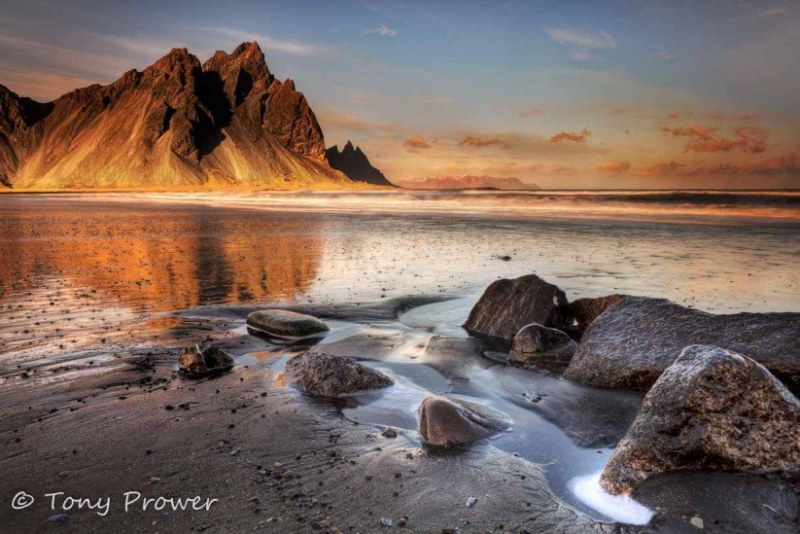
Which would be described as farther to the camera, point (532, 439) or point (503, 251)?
point (503, 251)

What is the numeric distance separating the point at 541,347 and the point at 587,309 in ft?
6.96

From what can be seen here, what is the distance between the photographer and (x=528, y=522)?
14.6 ft

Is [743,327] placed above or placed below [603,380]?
above

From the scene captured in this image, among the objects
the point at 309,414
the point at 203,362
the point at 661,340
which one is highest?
the point at 661,340

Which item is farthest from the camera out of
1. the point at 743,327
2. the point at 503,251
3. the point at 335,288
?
the point at 503,251

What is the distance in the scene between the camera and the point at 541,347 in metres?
9.29

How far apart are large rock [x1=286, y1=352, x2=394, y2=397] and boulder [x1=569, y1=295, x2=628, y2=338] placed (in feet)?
15.8

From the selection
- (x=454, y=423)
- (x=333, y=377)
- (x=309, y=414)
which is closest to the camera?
(x=454, y=423)

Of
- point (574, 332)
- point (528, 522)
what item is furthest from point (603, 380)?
point (528, 522)

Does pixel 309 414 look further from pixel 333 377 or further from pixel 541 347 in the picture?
pixel 541 347

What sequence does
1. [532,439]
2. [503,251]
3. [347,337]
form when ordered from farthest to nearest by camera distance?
1. [503,251]
2. [347,337]
3. [532,439]

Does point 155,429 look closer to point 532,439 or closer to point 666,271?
point 532,439

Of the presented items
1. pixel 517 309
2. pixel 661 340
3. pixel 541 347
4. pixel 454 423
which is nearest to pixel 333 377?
pixel 454 423

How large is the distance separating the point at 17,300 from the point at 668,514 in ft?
47.2
